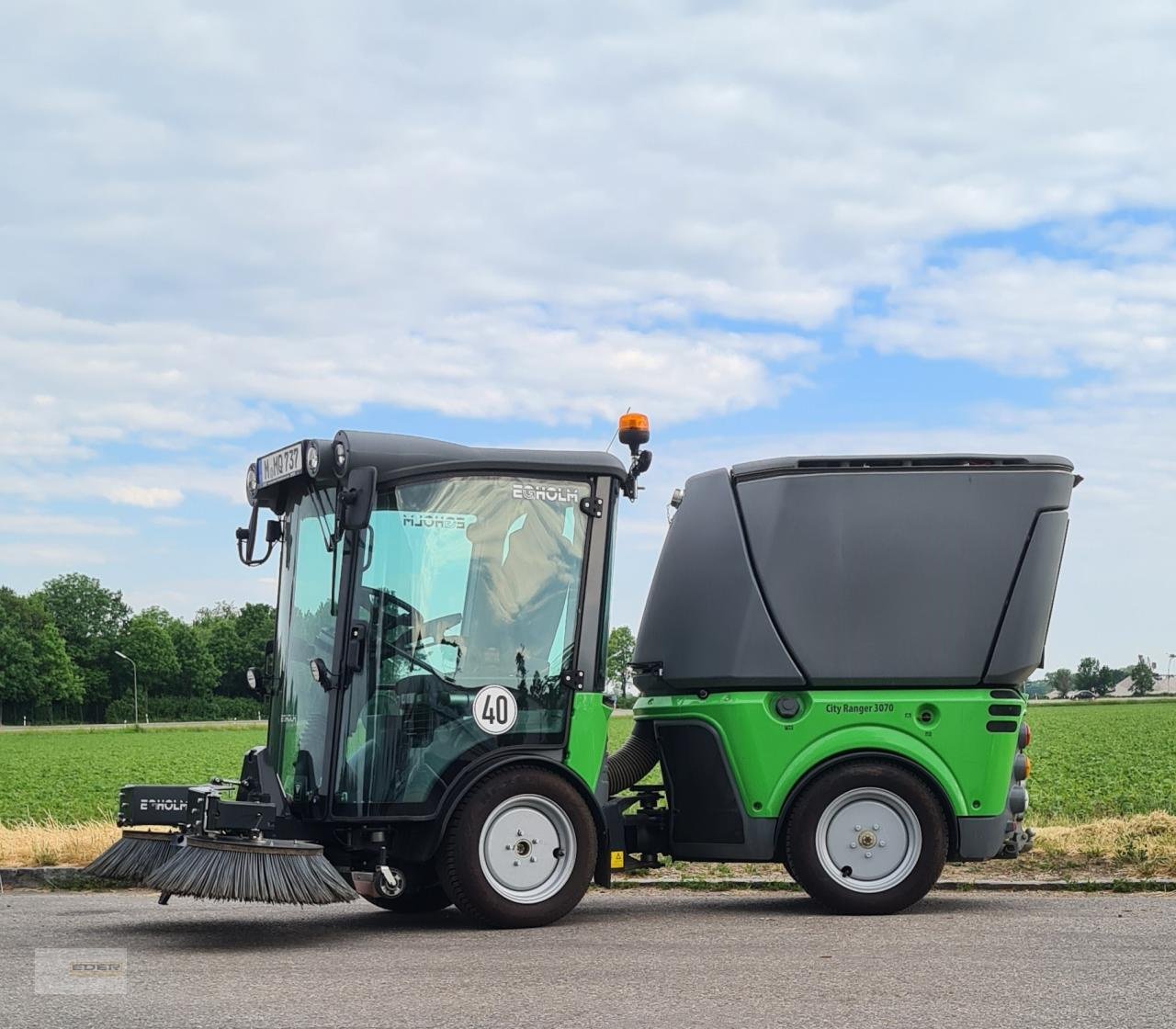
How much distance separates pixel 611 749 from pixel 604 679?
2904 mm

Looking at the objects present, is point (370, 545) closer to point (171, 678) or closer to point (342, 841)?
point (342, 841)

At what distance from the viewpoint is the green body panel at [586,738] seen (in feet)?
28.2

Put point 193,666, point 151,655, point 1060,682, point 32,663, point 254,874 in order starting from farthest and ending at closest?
1. point 1060,682
2. point 193,666
3. point 151,655
4. point 32,663
5. point 254,874

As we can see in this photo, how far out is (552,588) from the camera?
339 inches

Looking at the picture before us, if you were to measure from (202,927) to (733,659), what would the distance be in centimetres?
345

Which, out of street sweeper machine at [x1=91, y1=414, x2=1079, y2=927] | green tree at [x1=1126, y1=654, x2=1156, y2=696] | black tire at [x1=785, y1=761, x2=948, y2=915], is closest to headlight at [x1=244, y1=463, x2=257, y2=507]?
street sweeper machine at [x1=91, y1=414, x2=1079, y2=927]

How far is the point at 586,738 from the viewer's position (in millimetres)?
8641

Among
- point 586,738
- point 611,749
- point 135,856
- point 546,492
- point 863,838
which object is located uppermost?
point 546,492

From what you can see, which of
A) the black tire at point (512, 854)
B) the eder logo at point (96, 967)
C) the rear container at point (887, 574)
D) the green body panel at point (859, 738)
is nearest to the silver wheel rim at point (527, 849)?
the black tire at point (512, 854)

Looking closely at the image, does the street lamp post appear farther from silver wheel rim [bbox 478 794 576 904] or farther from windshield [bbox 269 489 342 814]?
silver wheel rim [bbox 478 794 576 904]

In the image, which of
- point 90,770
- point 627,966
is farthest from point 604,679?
point 90,770

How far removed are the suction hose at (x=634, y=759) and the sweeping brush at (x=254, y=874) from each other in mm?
2242

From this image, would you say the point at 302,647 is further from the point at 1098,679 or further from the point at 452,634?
the point at 1098,679

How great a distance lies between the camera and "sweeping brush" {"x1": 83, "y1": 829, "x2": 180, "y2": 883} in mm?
8227
